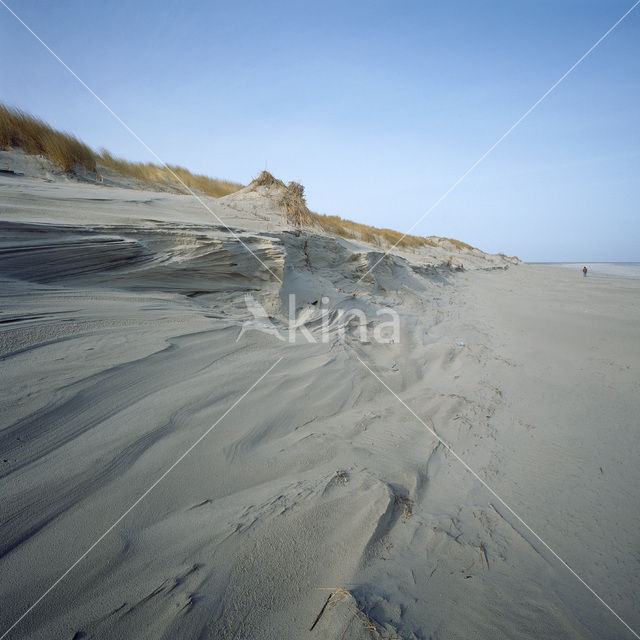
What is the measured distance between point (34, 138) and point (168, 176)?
4233 millimetres

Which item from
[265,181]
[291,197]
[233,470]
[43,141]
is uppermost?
→ [265,181]

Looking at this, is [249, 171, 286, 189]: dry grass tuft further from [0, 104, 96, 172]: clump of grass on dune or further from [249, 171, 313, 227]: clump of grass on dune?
[0, 104, 96, 172]: clump of grass on dune

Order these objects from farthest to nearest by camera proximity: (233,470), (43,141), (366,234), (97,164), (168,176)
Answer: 1. (366,234)
2. (168,176)
3. (97,164)
4. (43,141)
5. (233,470)

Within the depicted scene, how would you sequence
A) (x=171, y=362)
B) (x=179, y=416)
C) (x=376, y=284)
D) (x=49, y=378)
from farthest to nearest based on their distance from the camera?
(x=376, y=284), (x=171, y=362), (x=179, y=416), (x=49, y=378)

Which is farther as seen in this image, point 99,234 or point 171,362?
point 99,234

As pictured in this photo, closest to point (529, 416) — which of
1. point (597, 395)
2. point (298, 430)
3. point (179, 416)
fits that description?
point (597, 395)

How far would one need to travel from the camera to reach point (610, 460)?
2.04 metres

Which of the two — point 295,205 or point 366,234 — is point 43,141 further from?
point 366,234

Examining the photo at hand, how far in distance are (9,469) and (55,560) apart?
1.49 feet

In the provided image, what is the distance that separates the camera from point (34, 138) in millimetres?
5555

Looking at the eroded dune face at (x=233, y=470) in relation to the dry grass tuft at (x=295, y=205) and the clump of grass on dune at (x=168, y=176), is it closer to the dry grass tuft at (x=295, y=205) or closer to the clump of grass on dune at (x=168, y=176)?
the dry grass tuft at (x=295, y=205)

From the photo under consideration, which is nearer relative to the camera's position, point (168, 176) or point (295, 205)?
point (295, 205)

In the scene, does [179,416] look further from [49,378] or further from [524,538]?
[524,538]

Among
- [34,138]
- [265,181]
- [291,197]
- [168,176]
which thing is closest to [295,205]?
[291,197]
